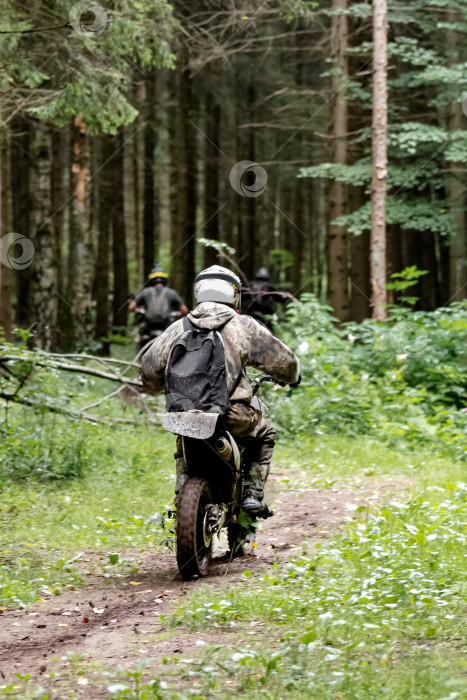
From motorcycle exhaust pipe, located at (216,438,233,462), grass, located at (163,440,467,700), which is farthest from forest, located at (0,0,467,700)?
motorcycle exhaust pipe, located at (216,438,233,462)

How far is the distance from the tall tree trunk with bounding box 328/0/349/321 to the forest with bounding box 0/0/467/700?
0.05 meters

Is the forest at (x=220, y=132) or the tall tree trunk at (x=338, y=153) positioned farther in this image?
the tall tree trunk at (x=338, y=153)

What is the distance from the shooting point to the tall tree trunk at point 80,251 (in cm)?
2195

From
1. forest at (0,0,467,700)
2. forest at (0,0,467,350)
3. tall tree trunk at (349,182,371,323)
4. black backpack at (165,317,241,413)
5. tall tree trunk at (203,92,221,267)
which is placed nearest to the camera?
forest at (0,0,467,700)

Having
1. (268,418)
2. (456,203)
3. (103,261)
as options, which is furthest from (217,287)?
(103,261)

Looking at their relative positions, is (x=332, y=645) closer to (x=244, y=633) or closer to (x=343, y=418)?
(x=244, y=633)

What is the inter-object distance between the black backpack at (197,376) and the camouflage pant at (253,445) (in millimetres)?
357

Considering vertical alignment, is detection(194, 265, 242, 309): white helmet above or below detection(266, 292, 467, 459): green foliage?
above

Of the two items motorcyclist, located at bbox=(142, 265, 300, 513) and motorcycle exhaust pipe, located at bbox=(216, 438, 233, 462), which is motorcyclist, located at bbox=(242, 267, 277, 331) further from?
motorcycle exhaust pipe, located at bbox=(216, 438, 233, 462)

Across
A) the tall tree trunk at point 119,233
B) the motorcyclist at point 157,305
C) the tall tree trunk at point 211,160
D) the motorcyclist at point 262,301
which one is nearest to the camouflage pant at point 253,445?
the motorcyclist at point 157,305

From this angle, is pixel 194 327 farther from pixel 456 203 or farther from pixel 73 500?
pixel 456 203

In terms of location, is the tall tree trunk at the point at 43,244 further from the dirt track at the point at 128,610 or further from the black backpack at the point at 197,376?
the black backpack at the point at 197,376

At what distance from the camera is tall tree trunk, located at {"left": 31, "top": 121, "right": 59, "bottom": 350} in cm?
1767

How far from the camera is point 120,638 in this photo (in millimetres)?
→ 4656
